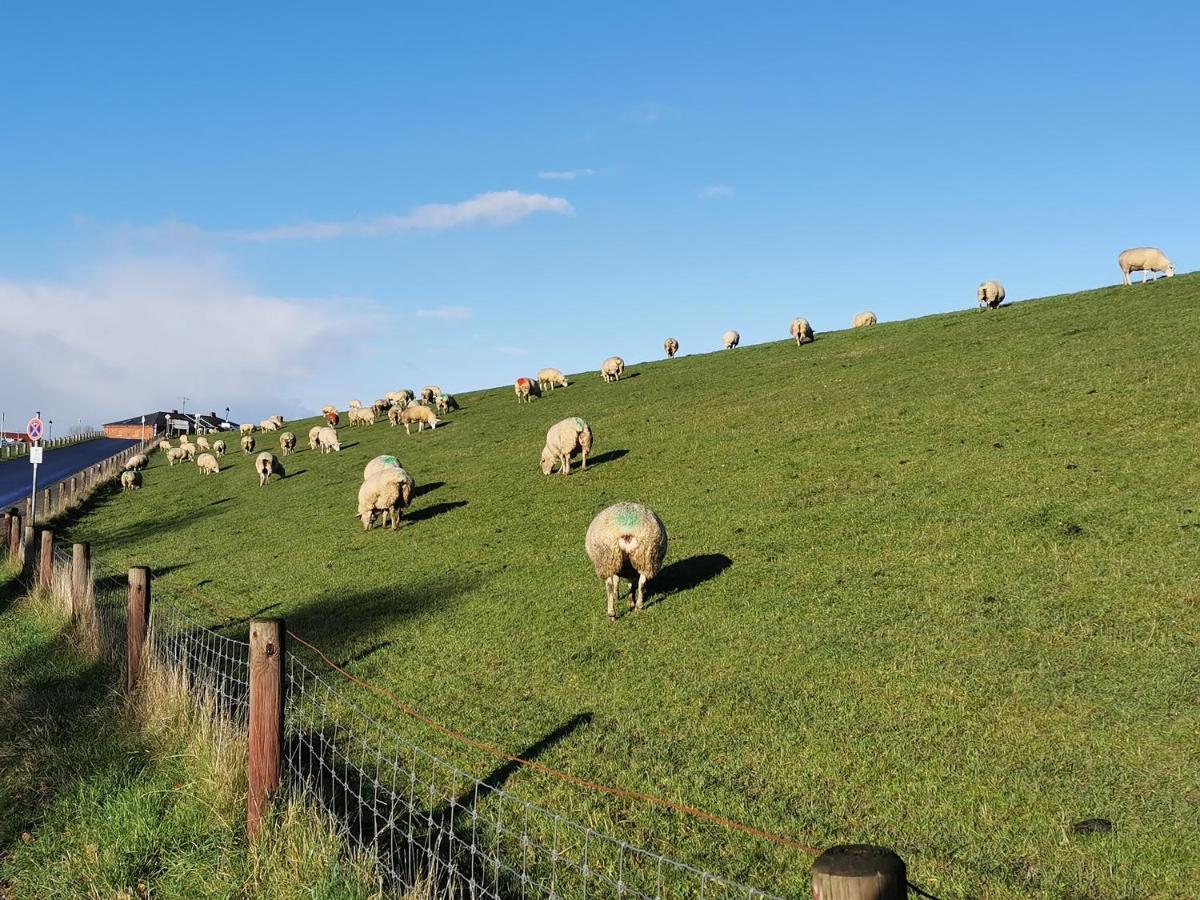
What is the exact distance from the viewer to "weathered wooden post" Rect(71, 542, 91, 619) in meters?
13.2

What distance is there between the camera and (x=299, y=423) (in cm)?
7450

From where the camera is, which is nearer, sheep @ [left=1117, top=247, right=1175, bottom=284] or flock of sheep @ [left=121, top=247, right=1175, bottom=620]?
flock of sheep @ [left=121, top=247, right=1175, bottom=620]

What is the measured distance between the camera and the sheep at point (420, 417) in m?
48.8

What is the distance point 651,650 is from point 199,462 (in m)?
46.3

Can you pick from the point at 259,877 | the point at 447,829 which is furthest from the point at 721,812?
the point at 259,877

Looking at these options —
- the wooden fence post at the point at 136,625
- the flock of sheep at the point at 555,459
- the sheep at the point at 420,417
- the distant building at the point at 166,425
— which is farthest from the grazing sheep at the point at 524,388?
the distant building at the point at 166,425

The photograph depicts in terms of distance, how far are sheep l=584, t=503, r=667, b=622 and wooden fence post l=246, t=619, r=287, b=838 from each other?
8.92 meters

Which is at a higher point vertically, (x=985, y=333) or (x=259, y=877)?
(x=985, y=333)

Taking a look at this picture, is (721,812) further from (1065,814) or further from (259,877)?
(259,877)

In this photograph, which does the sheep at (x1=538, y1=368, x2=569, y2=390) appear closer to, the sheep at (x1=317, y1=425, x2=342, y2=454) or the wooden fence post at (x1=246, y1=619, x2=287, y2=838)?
the sheep at (x1=317, y1=425, x2=342, y2=454)

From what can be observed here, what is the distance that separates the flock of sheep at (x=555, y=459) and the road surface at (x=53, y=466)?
27.4 feet

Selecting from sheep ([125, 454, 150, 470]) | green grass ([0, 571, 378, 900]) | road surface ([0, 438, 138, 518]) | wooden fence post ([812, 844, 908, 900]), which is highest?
wooden fence post ([812, 844, 908, 900])

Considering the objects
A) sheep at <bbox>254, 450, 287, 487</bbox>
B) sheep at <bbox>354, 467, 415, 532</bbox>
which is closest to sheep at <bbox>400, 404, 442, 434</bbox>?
sheep at <bbox>254, 450, 287, 487</bbox>

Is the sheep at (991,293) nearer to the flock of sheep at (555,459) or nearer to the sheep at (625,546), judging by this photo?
the flock of sheep at (555,459)
